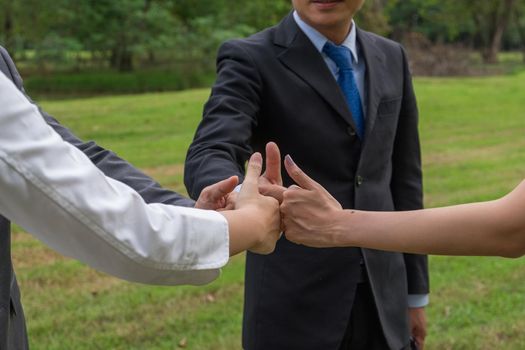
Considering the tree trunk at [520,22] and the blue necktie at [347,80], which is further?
the tree trunk at [520,22]

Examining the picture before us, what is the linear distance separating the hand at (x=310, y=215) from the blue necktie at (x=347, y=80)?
14.6 inches

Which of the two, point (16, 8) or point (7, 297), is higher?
point (7, 297)

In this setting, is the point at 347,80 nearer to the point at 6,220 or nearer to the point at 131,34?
the point at 6,220

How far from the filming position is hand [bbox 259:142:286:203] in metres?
2.60

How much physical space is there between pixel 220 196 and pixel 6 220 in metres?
0.60

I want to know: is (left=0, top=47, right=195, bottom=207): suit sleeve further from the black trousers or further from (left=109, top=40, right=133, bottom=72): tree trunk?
(left=109, top=40, right=133, bottom=72): tree trunk

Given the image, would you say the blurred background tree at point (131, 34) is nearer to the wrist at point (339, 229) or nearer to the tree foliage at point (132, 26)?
the tree foliage at point (132, 26)

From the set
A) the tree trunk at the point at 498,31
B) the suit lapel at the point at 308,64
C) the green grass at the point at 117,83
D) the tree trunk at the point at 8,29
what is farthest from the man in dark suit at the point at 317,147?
the tree trunk at the point at 498,31

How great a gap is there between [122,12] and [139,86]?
7.04ft

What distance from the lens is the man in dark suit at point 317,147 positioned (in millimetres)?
2898

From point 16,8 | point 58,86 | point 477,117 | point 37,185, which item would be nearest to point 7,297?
point 37,185

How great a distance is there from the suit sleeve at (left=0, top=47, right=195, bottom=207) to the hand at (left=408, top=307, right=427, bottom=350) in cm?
128

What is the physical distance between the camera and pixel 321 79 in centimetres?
296

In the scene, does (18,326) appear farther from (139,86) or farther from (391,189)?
(139,86)
